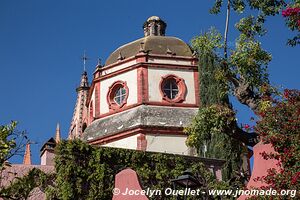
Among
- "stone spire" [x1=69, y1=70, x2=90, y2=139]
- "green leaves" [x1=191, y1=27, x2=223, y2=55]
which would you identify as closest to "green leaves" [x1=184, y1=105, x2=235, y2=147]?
"green leaves" [x1=191, y1=27, x2=223, y2=55]

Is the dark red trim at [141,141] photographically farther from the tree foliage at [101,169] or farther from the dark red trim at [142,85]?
the tree foliage at [101,169]

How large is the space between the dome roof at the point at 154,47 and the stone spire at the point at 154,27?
256 centimetres

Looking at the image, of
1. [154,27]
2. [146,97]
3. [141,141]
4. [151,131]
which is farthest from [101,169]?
[154,27]

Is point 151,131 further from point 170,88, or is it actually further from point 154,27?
point 154,27

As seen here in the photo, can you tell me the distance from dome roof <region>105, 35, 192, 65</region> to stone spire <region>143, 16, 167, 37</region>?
2561 millimetres

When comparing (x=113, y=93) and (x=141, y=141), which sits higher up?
(x=113, y=93)

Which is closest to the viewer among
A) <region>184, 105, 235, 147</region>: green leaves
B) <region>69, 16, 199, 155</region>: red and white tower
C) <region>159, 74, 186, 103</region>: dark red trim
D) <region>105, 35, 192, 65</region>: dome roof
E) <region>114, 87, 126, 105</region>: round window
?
<region>184, 105, 235, 147</region>: green leaves

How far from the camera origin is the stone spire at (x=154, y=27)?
32812 mm

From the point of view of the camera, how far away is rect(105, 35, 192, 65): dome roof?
2855 centimetres

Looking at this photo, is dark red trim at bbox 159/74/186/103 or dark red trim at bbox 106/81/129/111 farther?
dark red trim at bbox 106/81/129/111

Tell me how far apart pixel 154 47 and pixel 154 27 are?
439 centimetres

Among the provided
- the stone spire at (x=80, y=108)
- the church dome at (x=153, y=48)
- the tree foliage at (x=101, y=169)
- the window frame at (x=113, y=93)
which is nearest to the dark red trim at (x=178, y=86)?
the church dome at (x=153, y=48)

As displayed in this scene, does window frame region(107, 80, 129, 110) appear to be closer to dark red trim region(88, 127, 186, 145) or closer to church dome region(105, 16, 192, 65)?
church dome region(105, 16, 192, 65)

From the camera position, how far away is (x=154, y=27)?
33.0m
